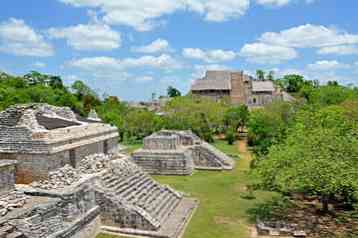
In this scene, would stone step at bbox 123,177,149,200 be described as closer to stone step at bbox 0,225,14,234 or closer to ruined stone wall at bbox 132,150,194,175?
stone step at bbox 0,225,14,234

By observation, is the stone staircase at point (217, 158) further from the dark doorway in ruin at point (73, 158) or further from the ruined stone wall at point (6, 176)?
the ruined stone wall at point (6, 176)

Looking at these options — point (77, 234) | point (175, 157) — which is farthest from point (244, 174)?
point (77, 234)

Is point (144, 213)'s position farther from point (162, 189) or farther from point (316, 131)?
point (316, 131)

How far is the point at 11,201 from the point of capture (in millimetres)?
10508

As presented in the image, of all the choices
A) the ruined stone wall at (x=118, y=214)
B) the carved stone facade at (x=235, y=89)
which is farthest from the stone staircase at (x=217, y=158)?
the carved stone facade at (x=235, y=89)

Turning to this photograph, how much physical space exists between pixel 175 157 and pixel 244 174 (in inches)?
167

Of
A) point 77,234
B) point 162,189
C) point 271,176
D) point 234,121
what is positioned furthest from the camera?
point 234,121

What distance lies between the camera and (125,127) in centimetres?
3869

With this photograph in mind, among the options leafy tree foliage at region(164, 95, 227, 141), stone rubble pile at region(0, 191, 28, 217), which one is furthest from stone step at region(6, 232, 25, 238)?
leafy tree foliage at region(164, 95, 227, 141)

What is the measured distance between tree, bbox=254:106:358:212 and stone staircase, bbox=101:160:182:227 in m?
3.81

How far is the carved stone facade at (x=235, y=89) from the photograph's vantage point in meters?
60.2

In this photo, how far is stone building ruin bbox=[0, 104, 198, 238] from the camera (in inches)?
411

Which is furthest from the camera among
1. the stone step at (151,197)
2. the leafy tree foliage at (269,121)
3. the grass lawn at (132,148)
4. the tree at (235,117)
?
the tree at (235,117)

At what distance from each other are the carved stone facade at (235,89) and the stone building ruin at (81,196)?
43881mm
